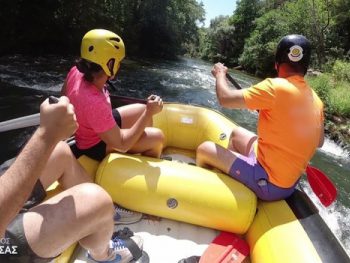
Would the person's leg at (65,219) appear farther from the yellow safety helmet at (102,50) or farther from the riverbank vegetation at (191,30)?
the riverbank vegetation at (191,30)

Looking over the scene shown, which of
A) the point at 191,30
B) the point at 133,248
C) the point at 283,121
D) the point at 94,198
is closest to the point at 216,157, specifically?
the point at 283,121

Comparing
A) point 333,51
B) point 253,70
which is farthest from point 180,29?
point 333,51

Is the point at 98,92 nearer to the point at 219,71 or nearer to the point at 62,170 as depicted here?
the point at 62,170

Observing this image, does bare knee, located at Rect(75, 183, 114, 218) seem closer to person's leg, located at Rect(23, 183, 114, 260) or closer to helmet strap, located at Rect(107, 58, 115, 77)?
person's leg, located at Rect(23, 183, 114, 260)

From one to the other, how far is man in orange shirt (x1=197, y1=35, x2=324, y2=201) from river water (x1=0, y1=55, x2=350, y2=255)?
235cm

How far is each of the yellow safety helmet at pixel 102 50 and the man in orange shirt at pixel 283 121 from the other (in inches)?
28.5

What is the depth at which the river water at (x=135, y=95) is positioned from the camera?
16.0ft

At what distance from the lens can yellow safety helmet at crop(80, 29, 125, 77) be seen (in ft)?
6.95

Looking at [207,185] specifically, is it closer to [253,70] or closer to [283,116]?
[283,116]

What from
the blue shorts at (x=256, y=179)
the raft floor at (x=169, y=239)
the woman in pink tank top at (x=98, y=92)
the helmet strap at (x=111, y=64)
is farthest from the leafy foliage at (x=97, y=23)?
the blue shorts at (x=256, y=179)

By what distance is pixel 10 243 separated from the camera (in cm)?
125

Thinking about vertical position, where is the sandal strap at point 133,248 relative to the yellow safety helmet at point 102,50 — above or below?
below

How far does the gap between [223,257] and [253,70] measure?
24079 mm

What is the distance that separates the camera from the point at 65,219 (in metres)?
1.31
